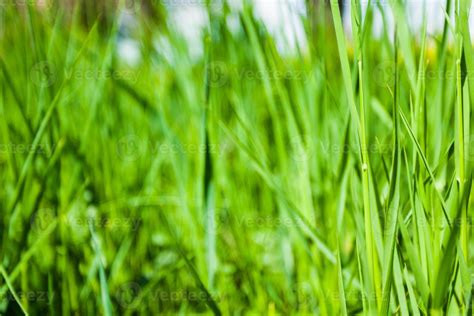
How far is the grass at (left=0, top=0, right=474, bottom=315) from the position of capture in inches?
18.5

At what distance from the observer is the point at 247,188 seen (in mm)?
1005

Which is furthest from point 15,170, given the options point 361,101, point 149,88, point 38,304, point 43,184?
point 149,88

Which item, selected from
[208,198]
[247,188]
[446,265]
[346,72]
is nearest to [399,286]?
[446,265]

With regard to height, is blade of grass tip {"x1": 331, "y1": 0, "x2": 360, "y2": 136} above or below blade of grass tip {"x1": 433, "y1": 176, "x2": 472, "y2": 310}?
above

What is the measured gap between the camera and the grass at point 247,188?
470 mm

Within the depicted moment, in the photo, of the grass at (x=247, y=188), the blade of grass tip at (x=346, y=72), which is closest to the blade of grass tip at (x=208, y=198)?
the grass at (x=247, y=188)

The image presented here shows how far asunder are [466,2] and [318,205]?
0.45 m

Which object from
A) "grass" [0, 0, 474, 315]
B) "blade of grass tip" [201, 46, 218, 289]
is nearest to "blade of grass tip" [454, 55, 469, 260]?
"grass" [0, 0, 474, 315]

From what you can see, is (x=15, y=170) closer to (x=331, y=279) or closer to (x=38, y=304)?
(x=38, y=304)

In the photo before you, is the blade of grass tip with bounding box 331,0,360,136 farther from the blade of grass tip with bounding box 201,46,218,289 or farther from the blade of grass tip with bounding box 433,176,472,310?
the blade of grass tip with bounding box 201,46,218,289

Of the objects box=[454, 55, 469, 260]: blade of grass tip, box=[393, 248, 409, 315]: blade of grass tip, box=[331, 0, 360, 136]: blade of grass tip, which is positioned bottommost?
box=[393, 248, 409, 315]: blade of grass tip

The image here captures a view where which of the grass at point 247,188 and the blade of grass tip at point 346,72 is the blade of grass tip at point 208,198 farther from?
the blade of grass tip at point 346,72

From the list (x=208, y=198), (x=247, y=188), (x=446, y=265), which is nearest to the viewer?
(x=446, y=265)

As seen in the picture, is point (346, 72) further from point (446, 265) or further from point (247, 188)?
point (247, 188)
